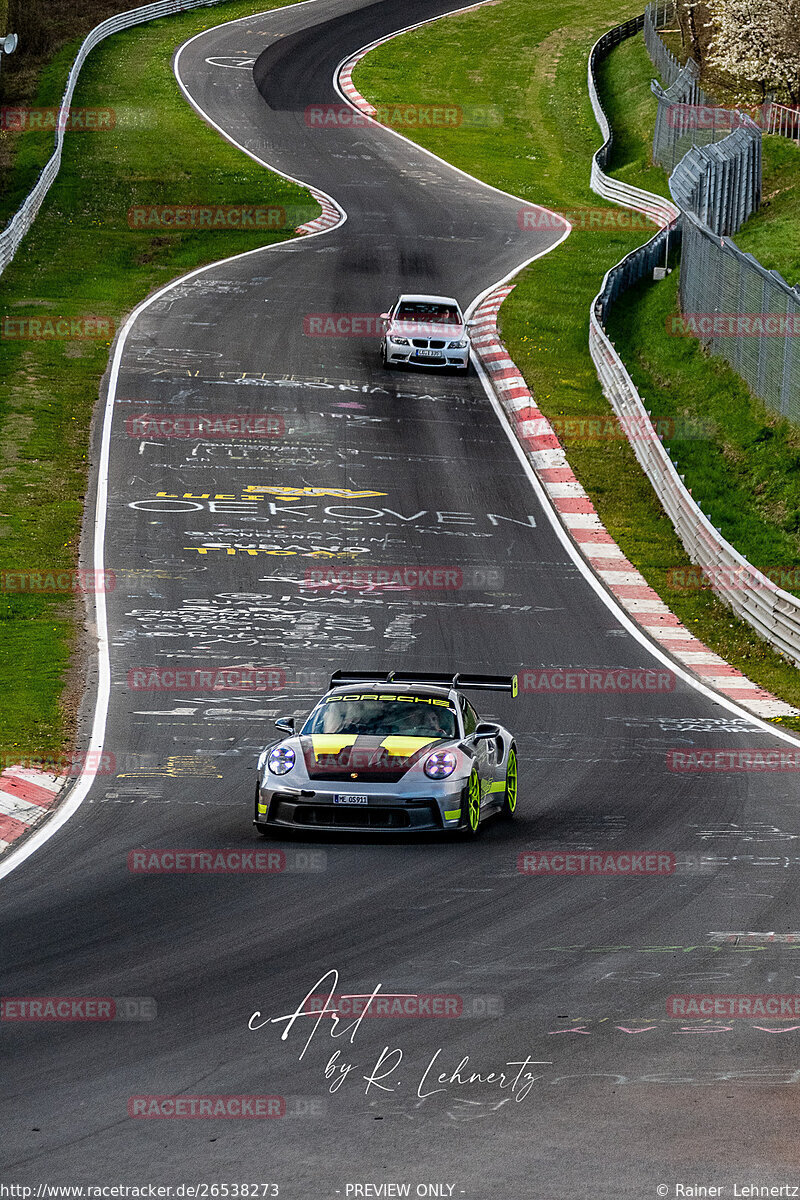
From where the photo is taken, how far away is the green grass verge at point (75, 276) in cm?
2020

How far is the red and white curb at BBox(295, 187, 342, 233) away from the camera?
49406 mm

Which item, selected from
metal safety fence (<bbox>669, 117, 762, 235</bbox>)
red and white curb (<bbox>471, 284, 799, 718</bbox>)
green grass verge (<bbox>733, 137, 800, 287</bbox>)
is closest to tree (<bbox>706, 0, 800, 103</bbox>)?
green grass verge (<bbox>733, 137, 800, 287</bbox>)

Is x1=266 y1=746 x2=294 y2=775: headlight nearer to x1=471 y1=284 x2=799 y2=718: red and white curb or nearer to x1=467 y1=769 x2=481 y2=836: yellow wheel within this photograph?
x1=467 y1=769 x2=481 y2=836: yellow wheel

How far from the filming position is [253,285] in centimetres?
4247

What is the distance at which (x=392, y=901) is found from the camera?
36.2 ft

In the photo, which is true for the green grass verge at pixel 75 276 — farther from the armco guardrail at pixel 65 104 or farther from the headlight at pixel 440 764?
the headlight at pixel 440 764

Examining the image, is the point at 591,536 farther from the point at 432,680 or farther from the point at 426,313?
the point at 432,680

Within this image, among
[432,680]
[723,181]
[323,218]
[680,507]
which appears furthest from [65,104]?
[432,680]

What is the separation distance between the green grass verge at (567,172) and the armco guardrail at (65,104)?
37.1 feet

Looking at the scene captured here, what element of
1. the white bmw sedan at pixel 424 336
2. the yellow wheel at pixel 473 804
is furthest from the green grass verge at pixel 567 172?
the yellow wheel at pixel 473 804

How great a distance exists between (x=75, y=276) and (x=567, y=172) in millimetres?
22644

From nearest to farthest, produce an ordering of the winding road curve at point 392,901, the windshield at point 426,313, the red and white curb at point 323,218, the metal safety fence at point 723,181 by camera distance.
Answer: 1. the winding road curve at point 392,901
2. the windshield at point 426,313
3. the metal safety fence at point 723,181
4. the red and white curb at point 323,218

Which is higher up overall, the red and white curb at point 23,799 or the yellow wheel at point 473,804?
the yellow wheel at point 473,804

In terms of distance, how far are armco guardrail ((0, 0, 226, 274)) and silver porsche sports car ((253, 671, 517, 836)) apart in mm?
31382
